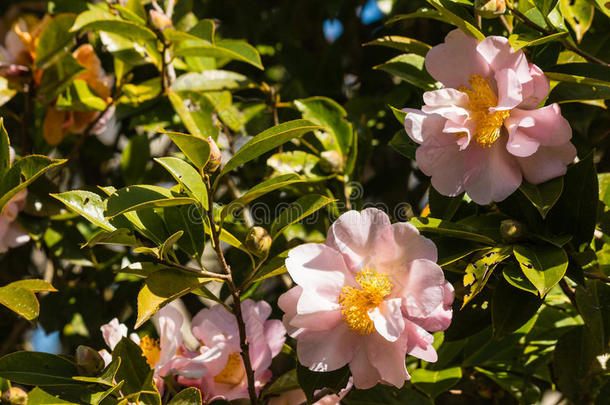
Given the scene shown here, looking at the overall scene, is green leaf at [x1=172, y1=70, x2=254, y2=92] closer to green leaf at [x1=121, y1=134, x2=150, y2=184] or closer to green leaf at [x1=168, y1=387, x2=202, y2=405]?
green leaf at [x1=121, y1=134, x2=150, y2=184]

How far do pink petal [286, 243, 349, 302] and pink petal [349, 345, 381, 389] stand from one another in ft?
0.28

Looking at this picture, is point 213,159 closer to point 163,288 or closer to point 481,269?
point 163,288

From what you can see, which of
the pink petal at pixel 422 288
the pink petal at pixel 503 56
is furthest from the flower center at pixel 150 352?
the pink petal at pixel 503 56

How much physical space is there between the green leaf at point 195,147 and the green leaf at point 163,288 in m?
0.15

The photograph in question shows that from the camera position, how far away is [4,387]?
101cm

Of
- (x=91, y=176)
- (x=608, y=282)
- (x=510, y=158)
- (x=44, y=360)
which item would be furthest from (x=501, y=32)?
(x=91, y=176)

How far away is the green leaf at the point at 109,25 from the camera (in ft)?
3.89

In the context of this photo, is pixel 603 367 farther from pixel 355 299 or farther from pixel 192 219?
pixel 192 219

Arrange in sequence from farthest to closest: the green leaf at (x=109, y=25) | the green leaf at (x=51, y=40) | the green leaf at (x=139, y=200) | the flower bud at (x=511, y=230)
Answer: the green leaf at (x=51, y=40)
the green leaf at (x=109, y=25)
the flower bud at (x=511, y=230)
the green leaf at (x=139, y=200)

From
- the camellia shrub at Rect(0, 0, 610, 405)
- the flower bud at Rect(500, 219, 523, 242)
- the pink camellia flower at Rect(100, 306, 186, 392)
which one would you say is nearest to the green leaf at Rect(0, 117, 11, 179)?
the camellia shrub at Rect(0, 0, 610, 405)

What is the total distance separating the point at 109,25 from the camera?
1196 millimetres

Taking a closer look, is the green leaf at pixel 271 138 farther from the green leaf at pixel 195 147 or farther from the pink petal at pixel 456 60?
the pink petal at pixel 456 60

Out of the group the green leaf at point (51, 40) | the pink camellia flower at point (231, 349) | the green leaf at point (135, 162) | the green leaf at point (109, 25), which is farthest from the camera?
the green leaf at point (135, 162)

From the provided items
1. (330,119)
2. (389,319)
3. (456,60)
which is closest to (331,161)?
(330,119)
